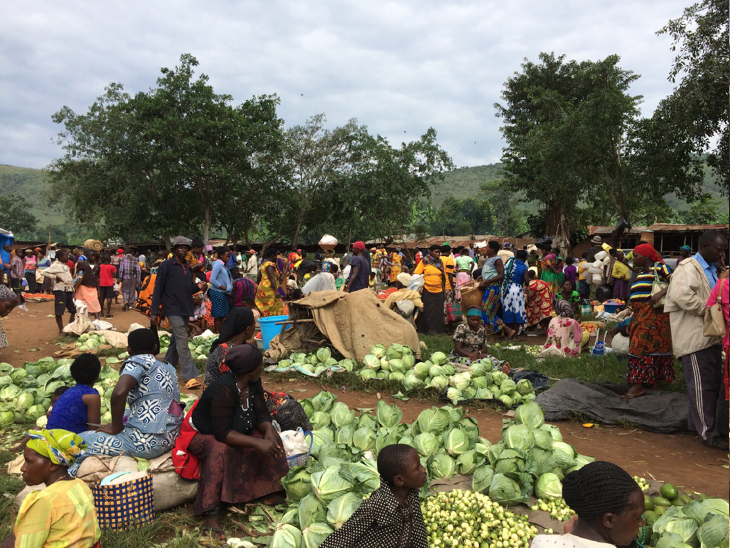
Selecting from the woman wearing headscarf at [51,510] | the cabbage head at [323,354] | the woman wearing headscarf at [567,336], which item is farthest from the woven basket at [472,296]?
the woman wearing headscarf at [51,510]

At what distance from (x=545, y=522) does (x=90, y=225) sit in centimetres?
3234

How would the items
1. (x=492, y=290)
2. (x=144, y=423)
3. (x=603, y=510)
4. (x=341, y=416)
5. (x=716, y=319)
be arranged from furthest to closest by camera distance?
(x=492, y=290) → (x=341, y=416) → (x=716, y=319) → (x=144, y=423) → (x=603, y=510)

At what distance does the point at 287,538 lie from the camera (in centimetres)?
266

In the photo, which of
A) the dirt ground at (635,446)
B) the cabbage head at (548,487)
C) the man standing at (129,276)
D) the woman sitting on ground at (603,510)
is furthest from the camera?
the man standing at (129,276)

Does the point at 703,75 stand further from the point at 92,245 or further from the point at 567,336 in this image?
the point at 92,245

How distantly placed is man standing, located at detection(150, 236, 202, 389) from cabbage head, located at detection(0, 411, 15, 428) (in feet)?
5.85

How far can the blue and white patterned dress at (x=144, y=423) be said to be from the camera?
326 cm

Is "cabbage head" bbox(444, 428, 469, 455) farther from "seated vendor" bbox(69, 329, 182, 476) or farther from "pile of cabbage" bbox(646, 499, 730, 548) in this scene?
"seated vendor" bbox(69, 329, 182, 476)

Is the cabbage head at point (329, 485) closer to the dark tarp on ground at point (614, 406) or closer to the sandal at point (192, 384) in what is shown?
the dark tarp on ground at point (614, 406)

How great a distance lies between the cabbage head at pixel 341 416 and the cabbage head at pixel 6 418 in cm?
337

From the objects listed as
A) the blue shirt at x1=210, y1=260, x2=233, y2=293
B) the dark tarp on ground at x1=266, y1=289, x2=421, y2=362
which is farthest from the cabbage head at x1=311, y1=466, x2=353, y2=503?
the blue shirt at x1=210, y1=260, x2=233, y2=293

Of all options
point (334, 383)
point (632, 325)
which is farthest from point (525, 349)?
point (334, 383)

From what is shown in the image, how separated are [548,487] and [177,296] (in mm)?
4852

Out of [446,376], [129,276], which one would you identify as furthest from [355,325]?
[129,276]
